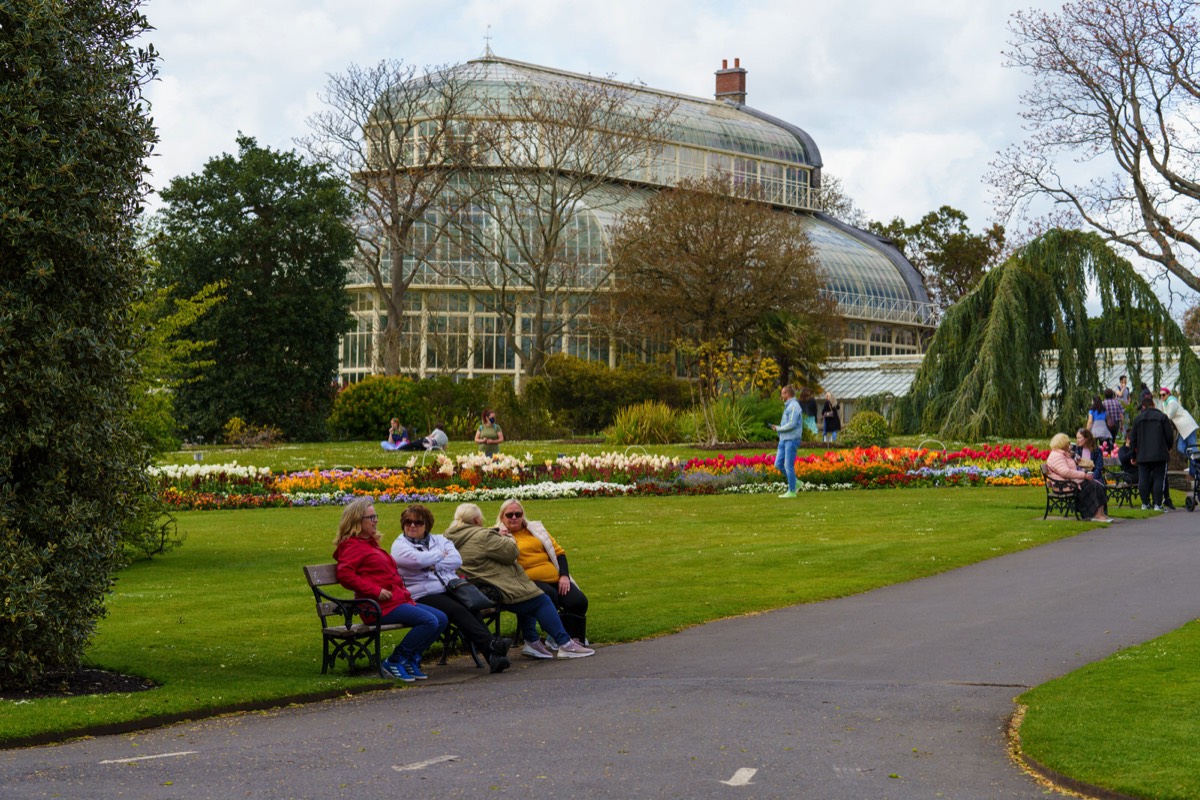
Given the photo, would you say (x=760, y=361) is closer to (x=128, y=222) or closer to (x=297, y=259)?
(x=297, y=259)

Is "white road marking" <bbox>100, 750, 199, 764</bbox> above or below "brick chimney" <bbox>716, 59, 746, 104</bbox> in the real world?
below

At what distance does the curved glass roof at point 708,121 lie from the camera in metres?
64.9

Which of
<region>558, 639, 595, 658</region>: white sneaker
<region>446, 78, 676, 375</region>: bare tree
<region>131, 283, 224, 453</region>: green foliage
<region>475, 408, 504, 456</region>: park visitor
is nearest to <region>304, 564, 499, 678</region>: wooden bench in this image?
<region>558, 639, 595, 658</region>: white sneaker

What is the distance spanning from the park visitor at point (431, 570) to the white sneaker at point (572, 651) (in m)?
0.45

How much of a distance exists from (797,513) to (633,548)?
15.6 feet

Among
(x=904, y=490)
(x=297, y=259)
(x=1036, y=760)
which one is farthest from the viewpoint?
(x=297, y=259)

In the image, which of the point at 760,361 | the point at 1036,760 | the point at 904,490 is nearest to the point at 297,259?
the point at 760,361

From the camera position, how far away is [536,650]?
33.9ft

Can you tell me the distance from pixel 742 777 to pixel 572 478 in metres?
19.0

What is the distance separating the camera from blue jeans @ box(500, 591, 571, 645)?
10.3m

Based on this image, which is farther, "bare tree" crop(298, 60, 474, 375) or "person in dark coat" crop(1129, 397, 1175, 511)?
"bare tree" crop(298, 60, 474, 375)

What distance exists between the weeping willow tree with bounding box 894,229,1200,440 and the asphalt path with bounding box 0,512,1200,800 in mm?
21208

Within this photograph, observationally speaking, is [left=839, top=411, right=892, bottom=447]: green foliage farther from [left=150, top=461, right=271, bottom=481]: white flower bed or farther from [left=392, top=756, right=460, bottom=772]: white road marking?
[left=392, top=756, right=460, bottom=772]: white road marking

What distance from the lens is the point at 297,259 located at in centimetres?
4409
